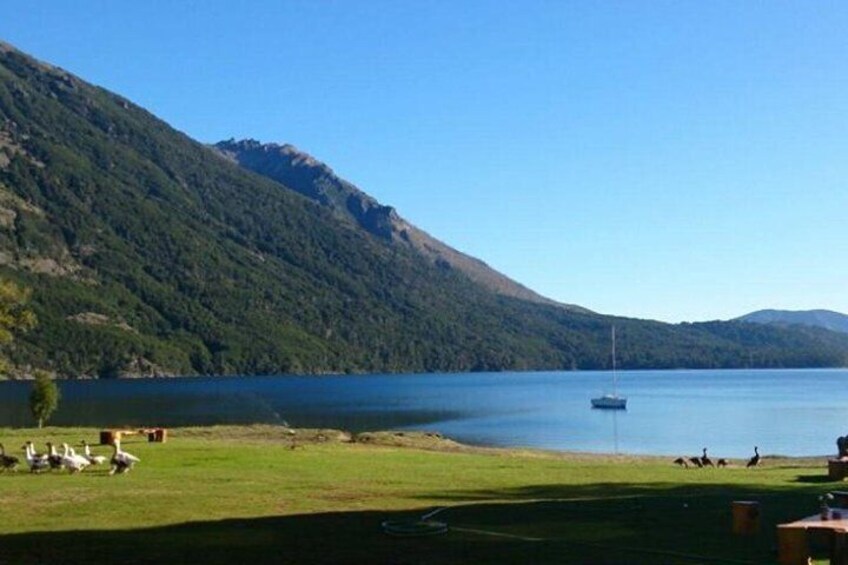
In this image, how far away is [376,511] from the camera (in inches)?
890

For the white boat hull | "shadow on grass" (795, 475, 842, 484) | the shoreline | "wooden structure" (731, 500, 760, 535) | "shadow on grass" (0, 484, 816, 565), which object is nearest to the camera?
"shadow on grass" (0, 484, 816, 565)

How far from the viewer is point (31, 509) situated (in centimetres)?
2250

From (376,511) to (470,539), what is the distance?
4.75 meters

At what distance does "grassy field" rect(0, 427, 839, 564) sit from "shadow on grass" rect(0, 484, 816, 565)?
0.04 metres

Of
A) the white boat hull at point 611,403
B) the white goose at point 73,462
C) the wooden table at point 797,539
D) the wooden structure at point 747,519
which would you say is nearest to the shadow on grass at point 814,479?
the wooden structure at point 747,519

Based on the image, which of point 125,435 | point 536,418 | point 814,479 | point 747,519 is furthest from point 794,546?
point 536,418

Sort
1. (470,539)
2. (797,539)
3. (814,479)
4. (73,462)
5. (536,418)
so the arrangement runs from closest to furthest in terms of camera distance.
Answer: (797,539), (470,539), (73,462), (814,479), (536,418)

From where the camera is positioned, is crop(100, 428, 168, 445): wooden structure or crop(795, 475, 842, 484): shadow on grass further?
crop(100, 428, 168, 445): wooden structure

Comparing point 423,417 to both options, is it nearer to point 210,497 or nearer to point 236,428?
point 236,428

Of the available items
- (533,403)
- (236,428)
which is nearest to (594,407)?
(533,403)

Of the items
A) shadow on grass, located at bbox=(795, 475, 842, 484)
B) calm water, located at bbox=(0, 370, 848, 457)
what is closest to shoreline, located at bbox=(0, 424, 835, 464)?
shadow on grass, located at bbox=(795, 475, 842, 484)

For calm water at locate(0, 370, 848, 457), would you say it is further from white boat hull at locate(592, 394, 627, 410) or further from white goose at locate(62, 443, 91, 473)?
white goose at locate(62, 443, 91, 473)

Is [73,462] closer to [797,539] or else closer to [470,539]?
[470,539]

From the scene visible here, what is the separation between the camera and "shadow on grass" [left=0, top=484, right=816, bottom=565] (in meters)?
16.3
